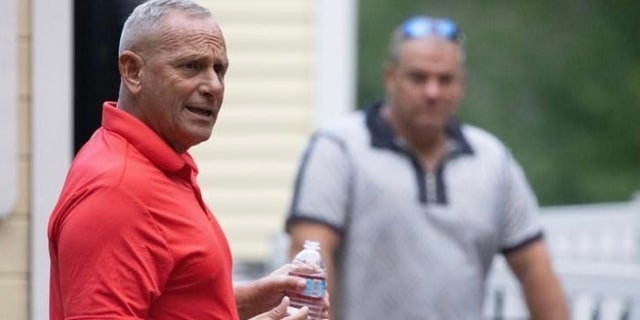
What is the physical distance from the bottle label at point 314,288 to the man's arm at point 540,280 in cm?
306

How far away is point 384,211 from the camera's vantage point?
6.90 metres

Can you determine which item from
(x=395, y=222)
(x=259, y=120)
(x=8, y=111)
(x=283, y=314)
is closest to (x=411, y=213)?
(x=395, y=222)

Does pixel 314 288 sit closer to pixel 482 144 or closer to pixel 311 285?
pixel 311 285

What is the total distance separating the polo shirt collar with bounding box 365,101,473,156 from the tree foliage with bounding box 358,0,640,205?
19174 millimetres

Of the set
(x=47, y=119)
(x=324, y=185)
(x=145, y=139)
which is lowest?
(x=324, y=185)

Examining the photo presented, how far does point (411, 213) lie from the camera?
6906mm

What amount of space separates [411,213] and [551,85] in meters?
21.2

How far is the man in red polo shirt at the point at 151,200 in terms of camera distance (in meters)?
3.69

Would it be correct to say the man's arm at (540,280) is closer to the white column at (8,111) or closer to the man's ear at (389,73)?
the man's ear at (389,73)

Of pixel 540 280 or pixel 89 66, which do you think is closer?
pixel 89 66

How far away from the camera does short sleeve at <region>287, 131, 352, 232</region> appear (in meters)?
6.84

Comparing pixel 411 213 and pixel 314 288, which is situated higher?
pixel 314 288

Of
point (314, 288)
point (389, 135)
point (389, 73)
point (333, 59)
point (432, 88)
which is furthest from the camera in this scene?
point (333, 59)

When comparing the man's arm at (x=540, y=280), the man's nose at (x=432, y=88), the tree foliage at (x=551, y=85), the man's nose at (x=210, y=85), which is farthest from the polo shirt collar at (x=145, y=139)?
the tree foliage at (x=551, y=85)
